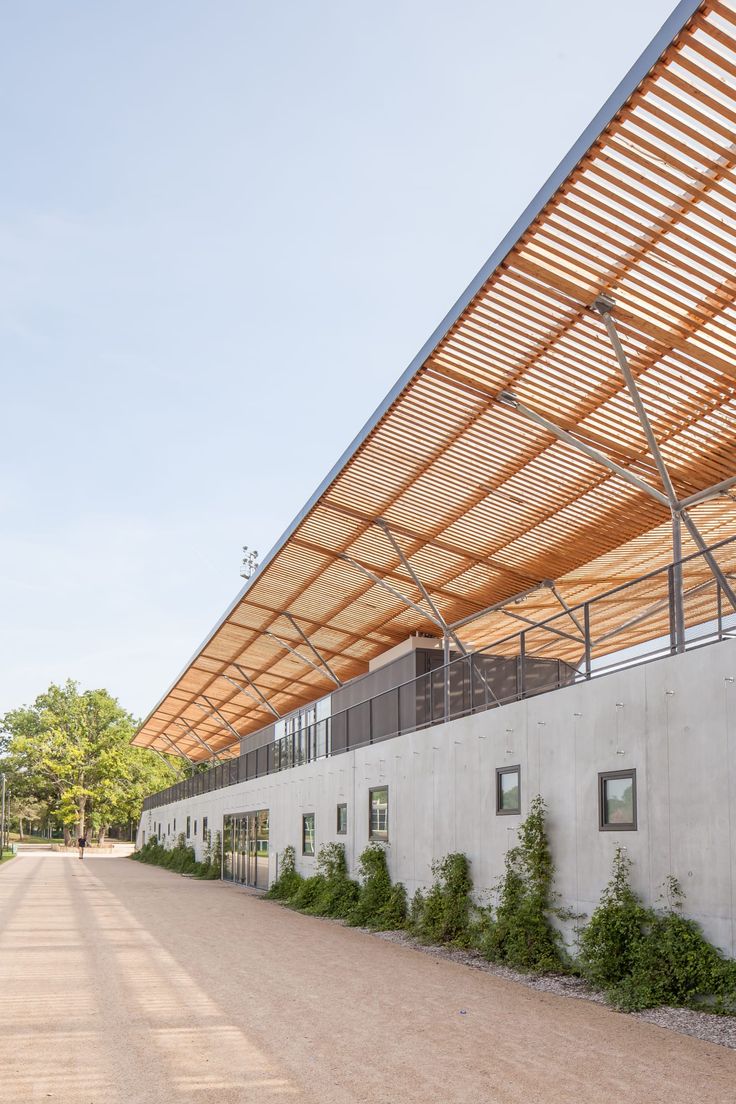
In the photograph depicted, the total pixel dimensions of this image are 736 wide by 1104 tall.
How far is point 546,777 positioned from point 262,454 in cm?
4914

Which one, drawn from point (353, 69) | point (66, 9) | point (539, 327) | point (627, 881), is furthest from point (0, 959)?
point (353, 69)

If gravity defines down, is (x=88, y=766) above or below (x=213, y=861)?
above

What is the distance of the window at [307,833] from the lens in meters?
24.7

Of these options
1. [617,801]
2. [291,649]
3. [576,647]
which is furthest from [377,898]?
[291,649]

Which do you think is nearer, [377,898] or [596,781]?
[596,781]

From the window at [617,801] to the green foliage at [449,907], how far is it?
400cm

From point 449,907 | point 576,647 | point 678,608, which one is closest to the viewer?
point 678,608

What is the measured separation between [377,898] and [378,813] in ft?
6.19

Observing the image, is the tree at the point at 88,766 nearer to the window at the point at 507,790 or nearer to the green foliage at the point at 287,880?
the green foliage at the point at 287,880

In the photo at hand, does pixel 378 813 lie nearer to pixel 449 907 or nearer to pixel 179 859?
pixel 449 907

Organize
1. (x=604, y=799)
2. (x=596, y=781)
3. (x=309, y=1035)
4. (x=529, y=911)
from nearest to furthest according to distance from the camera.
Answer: (x=309, y=1035) < (x=604, y=799) < (x=596, y=781) < (x=529, y=911)

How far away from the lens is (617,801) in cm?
1114

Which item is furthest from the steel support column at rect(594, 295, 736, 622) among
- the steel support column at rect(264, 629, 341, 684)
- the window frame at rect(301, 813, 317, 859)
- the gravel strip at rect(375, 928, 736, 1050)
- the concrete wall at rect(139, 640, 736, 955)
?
the steel support column at rect(264, 629, 341, 684)

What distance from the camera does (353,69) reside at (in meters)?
17.0
